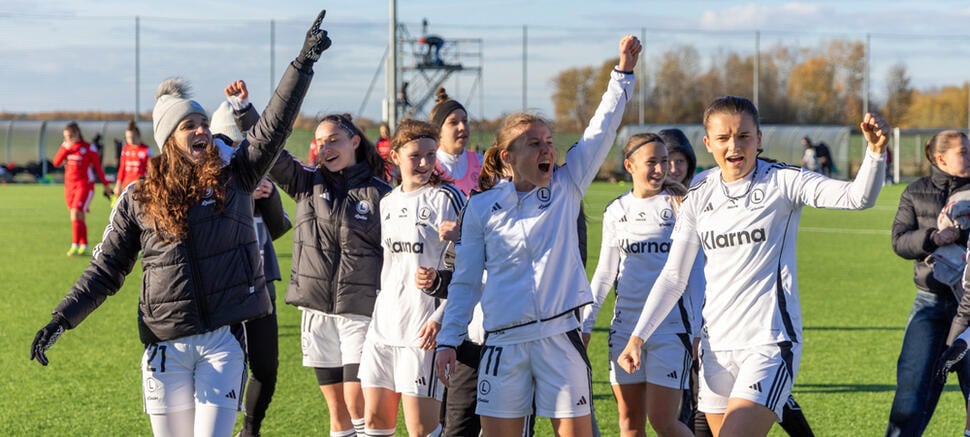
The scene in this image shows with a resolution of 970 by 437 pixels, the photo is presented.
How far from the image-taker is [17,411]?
721cm

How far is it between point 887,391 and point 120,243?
5433 millimetres

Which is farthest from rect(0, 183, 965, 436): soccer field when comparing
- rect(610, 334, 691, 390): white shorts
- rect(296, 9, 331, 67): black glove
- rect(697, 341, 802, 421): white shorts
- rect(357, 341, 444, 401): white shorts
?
rect(296, 9, 331, 67): black glove

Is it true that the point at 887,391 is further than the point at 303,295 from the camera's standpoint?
Yes

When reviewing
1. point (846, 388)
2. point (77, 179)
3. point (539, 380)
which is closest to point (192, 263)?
point (539, 380)

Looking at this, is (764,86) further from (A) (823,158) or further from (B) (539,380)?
(B) (539,380)

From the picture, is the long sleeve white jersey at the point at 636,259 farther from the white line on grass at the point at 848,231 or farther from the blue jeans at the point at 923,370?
the white line on grass at the point at 848,231

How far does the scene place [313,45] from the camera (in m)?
4.42

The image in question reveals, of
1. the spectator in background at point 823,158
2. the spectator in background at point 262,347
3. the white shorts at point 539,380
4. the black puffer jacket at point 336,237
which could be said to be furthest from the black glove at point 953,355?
the spectator in background at point 823,158

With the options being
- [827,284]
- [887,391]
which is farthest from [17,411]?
[827,284]

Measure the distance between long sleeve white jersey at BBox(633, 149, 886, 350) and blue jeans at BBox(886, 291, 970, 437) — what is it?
1455mm

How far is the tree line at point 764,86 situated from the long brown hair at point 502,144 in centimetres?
5570

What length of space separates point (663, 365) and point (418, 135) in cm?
157

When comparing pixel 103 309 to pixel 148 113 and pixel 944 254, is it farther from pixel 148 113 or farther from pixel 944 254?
pixel 148 113

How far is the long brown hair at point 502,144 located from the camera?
14.5 feet
